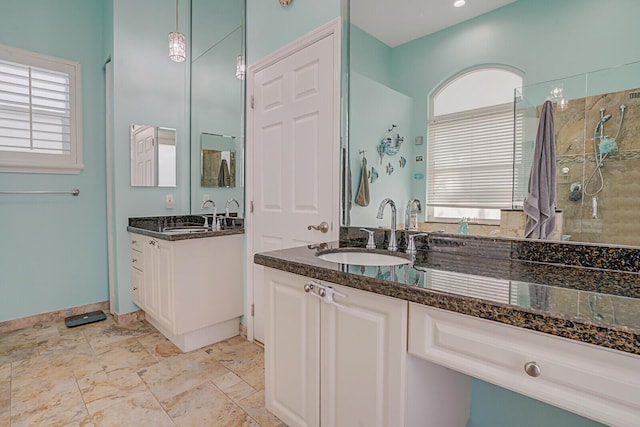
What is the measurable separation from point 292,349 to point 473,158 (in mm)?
1168

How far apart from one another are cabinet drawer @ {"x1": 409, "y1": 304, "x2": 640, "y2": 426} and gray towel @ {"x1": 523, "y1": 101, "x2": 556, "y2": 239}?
2.11ft

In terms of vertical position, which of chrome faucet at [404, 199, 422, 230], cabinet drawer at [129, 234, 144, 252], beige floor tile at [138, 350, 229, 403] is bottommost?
beige floor tile at [138, 350, 229, 403]

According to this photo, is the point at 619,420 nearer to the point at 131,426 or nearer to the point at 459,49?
the point at 459,49

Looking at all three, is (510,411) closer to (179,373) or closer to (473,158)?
(473,158)

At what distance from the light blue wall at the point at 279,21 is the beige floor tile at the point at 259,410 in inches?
86.7

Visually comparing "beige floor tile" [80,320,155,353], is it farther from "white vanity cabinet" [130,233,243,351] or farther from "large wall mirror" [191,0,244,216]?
"large wall mirror" [191,0,244,216]

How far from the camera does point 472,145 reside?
1.47 meters

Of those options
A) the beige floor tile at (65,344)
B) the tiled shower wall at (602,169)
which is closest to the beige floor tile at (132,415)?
the beige floor tile at (65,344)

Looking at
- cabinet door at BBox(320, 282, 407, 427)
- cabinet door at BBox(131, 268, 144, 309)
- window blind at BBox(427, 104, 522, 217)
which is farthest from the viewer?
cabinet door at BBox(131, 268, 144, 309)

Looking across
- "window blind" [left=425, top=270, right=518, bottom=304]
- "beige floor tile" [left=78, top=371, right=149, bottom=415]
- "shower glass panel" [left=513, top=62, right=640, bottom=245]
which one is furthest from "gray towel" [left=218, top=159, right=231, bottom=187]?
"shower glass panel" [left=513, top=62, right=640, bottom=245]

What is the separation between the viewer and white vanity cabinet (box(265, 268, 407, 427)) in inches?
40.6

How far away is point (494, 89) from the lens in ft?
4.61

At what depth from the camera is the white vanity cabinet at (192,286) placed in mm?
2299

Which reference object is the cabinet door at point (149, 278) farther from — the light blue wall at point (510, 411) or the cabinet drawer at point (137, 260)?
the light blue wall at point (510, 411)
